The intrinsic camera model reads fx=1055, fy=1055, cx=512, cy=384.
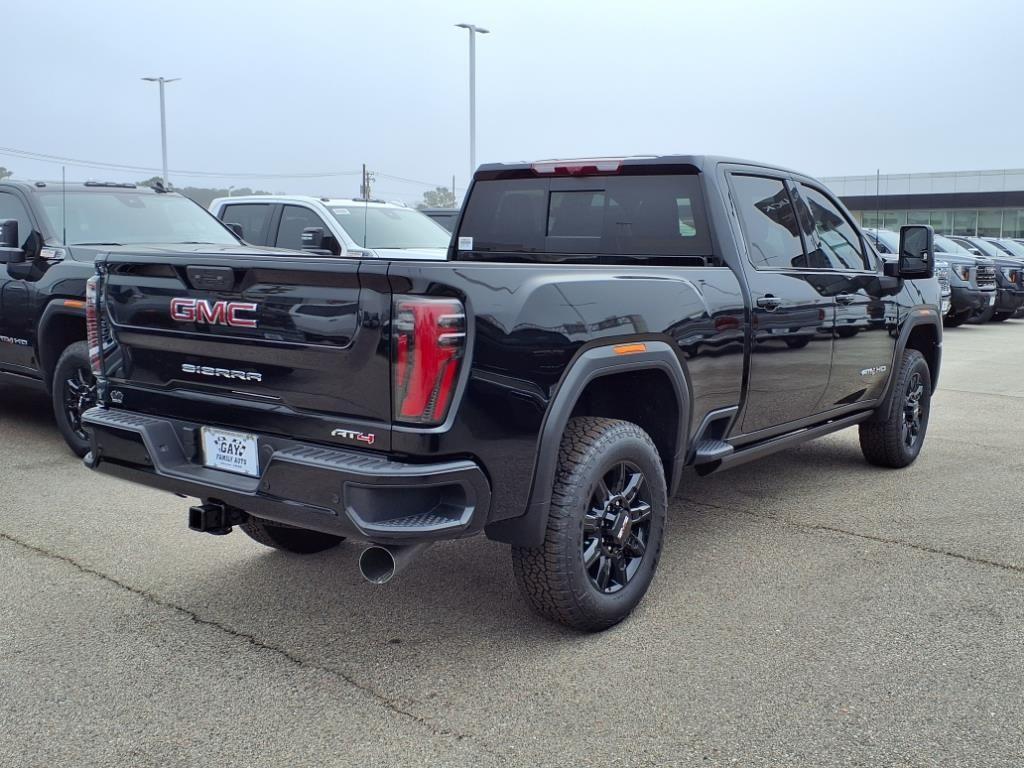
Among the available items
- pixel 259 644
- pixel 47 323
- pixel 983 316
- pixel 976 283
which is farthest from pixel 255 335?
pixel 983 316

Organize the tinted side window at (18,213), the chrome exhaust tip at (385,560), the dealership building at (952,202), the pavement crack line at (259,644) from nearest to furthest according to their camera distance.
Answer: the pavement crack line at (259,644) < the chrome exhaust tip at (385,560) < the tinted side window at (18,213) < the dealership building at (952,202)

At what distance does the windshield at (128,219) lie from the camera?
7.37 m

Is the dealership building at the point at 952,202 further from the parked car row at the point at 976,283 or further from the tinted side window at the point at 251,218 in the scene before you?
the tinted side window at the point at 251,218

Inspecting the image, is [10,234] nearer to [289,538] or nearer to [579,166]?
[289,538]

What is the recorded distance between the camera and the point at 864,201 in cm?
5725

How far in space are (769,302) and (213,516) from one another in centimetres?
266

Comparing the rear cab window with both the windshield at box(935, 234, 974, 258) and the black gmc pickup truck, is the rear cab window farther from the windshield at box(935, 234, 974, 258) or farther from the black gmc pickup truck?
the windshield at box(935, 234, 974, 258)

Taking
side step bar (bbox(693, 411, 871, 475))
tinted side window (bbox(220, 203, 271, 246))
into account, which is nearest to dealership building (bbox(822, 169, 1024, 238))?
tinted side window (bbox(220, 203, 271, 246))

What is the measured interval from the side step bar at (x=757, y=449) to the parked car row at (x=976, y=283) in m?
12.6

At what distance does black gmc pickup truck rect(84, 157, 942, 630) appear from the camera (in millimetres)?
3271

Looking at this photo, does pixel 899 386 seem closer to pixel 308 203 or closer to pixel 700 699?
pixel 700 699

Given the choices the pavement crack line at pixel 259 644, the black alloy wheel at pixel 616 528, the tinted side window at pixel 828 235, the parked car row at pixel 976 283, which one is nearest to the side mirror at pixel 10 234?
the pavement crack line at pixel 259 644

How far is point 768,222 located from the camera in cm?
523

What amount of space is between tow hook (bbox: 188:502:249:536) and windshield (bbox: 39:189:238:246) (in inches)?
163
